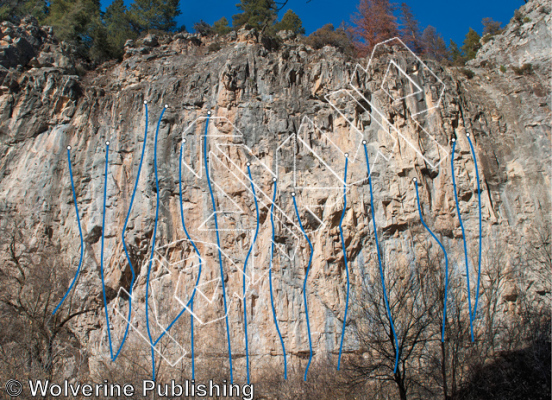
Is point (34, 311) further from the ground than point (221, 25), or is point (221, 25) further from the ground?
point (221, 25)

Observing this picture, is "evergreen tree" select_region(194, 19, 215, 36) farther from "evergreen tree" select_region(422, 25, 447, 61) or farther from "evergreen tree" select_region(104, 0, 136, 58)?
"evergreen tree" select_region(422, 25, 447, 61)

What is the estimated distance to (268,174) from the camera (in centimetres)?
1586

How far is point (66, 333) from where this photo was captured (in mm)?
14812

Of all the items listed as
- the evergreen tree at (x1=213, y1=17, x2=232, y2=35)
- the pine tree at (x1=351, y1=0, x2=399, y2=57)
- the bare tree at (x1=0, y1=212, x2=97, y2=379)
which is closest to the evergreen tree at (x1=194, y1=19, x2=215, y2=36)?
the evergreen tree at (x1=213, y1=17, x2=232, y2=35)

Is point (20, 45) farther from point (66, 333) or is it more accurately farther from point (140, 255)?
point (66, 333)

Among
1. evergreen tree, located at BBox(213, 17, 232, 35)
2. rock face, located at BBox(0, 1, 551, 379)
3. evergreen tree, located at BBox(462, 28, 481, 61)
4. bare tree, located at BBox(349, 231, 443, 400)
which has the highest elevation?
evergreen tree, located at BBox(213, 17, 232, 35)

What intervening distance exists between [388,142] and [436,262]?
198 inches

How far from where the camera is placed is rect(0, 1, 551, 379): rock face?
46.9 feet

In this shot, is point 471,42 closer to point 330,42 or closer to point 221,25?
point 330,42

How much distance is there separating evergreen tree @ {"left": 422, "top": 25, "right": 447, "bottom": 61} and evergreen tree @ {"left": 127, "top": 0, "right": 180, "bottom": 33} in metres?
18.3

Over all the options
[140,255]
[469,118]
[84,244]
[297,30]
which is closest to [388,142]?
[469,118]

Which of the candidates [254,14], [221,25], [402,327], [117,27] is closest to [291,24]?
[254,14]

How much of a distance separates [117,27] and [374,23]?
696 inches

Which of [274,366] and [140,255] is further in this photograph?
[140,255]
